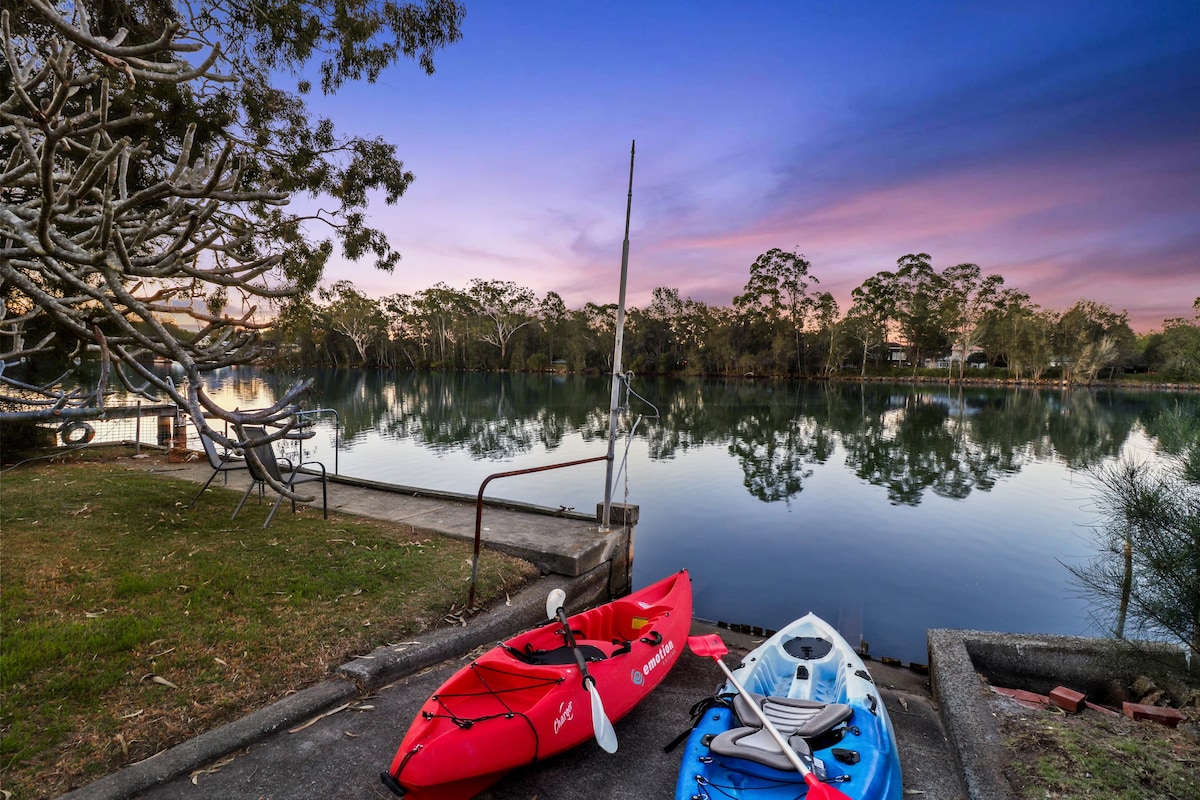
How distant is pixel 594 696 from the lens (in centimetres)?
321

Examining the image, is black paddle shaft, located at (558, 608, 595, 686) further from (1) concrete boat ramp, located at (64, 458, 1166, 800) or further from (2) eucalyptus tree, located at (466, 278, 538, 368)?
(2) eucalyptus tree, located at (466, 278, 538, 368)

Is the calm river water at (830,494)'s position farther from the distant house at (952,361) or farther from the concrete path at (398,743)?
the distant house at (952,361)

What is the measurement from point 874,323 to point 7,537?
71.6 metres

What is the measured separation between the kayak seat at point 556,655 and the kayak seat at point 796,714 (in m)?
0.91

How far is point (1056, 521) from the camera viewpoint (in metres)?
11.7

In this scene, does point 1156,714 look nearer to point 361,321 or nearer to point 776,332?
point 776,332

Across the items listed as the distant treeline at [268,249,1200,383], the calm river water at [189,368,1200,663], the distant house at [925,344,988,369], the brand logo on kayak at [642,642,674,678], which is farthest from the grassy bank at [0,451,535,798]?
the distant house at [925,344,988,369]

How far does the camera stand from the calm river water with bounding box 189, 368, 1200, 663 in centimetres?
809

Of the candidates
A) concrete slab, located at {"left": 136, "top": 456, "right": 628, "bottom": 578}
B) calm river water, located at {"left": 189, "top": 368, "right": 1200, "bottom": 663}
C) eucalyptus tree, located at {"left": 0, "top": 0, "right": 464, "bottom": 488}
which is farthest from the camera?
calm river water, located at {"left": 189, "top": 368, "right": 1200, "bottom": 663}

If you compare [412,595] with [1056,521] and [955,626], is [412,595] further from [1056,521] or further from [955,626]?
[1056,521]

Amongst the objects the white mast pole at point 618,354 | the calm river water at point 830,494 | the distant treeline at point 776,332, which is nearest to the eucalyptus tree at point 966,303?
the distant treeline at point 776,332

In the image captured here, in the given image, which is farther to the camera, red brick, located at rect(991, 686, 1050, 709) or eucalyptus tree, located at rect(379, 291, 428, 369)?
eucalyptus tree, located at rect(379, 291, 428, 369)

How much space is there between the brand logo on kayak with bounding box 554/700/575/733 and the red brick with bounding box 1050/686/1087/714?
3.26 metres

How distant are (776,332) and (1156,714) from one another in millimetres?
65413
